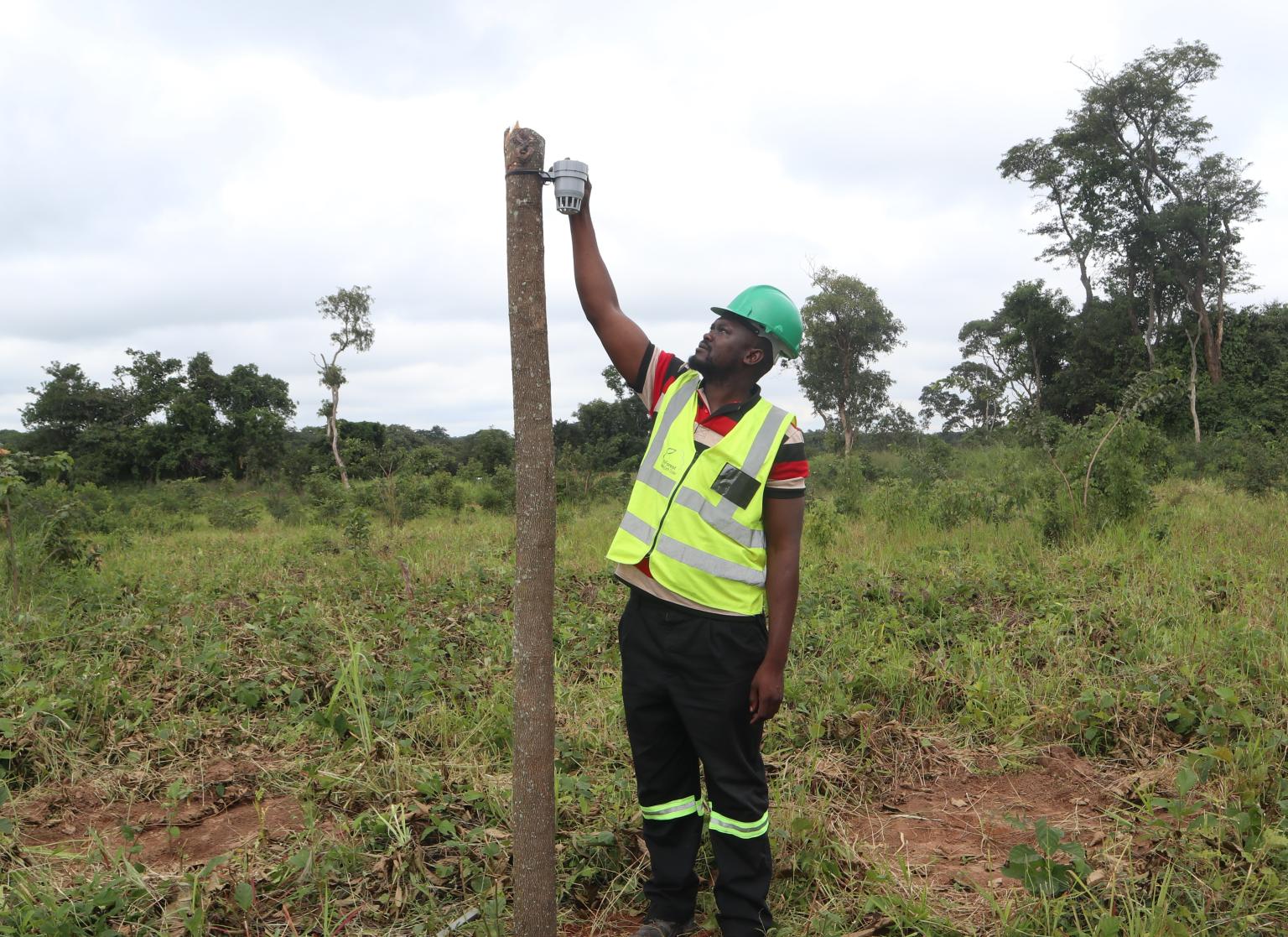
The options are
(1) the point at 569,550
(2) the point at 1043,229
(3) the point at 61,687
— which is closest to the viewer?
(3) the point at 61,687

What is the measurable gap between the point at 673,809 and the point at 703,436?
115cm

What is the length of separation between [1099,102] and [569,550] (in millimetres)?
21855

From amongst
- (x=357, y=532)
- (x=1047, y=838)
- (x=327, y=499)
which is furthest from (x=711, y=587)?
(x=327, y=499)

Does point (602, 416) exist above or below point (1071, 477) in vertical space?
above

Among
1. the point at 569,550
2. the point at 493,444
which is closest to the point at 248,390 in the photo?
the point at 493,444

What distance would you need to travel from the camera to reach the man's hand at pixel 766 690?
236cm

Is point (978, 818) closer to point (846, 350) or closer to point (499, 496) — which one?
point (499, 496)

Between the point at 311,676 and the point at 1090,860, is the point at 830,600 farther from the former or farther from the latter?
the point at 311,676

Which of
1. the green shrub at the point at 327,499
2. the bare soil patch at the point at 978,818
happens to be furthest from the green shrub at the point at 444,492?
the bare soil patch at the point at 978,818

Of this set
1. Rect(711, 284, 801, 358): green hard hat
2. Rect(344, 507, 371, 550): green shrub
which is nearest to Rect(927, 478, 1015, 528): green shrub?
Rect(344, 507, 371, 550): green shrub

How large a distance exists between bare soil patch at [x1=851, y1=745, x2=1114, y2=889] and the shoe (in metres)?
0.77

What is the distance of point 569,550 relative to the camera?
836 centimetres

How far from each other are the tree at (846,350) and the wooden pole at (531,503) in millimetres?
26317

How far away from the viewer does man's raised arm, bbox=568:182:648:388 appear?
2.43m
